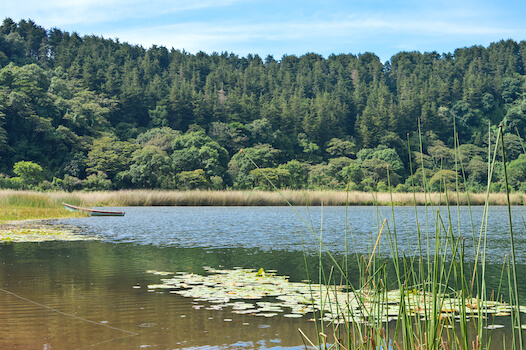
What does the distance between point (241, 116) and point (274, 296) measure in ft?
185

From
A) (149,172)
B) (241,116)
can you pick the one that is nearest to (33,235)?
(149,172)

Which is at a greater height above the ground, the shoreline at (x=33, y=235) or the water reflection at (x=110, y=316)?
the water reflection at (x=110, y=316)

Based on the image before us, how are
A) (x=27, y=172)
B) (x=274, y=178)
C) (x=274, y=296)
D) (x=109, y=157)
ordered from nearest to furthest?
(x=274, y=296), (x=27, y=172), (x=109, y=157), (x=274, y=178)

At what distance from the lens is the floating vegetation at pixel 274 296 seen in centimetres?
437

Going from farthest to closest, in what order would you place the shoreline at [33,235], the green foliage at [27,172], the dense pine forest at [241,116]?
the dense pine forest at [241,116] → the green foliage at [27,172] → the shoreline at [33,235]

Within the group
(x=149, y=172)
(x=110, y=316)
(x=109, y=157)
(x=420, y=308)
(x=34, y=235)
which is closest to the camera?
(x=110, y=316)

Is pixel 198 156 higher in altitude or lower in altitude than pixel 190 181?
higher

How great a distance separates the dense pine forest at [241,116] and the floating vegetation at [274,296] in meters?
22.0

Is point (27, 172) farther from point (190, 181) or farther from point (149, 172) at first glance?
point (190, 181)

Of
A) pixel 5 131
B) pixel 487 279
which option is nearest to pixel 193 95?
pixel 5 131

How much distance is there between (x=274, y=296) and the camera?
5121 millimetres

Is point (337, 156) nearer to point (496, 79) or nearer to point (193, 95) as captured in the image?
point (193, 95)

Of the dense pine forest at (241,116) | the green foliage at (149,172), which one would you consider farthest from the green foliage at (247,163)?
the green foliage at (149,172)

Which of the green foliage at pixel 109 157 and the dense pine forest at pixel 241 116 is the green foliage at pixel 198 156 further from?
the green foliage at pixel 109 157
